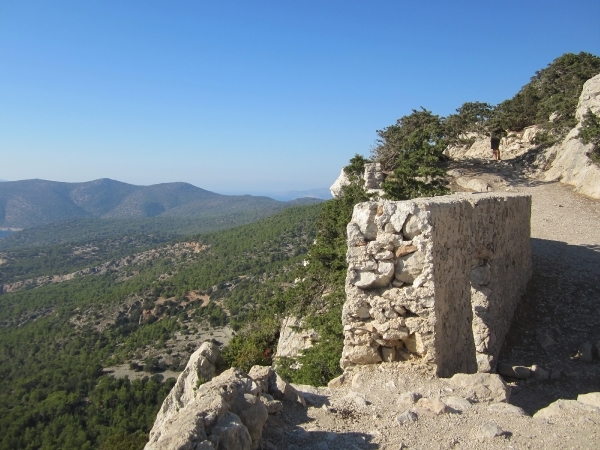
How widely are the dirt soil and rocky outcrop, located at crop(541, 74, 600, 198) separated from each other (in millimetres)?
4908

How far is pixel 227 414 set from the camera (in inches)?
115

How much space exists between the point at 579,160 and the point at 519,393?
51.9 feet

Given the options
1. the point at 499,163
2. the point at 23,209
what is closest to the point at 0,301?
the point at 499,163

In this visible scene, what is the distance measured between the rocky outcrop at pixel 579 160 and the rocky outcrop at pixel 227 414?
1724cm

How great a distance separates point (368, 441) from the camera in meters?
3.38

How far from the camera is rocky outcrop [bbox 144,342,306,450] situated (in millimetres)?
2531

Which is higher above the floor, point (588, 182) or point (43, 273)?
point (588, 182)

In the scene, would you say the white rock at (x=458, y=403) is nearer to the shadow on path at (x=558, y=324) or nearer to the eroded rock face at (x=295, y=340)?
the shadow on path at (x=558, y=324)

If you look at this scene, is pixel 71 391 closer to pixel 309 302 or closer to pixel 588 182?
pixel 309 302

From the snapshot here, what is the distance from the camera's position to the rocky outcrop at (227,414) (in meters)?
2.53

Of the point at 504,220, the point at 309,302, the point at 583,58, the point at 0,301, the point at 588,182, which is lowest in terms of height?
the point at 0,301

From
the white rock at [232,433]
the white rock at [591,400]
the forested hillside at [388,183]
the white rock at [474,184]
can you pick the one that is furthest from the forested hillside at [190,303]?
the white rock at [232,433]

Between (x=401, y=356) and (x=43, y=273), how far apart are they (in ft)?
280

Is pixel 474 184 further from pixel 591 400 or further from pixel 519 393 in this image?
pixel 591 400
